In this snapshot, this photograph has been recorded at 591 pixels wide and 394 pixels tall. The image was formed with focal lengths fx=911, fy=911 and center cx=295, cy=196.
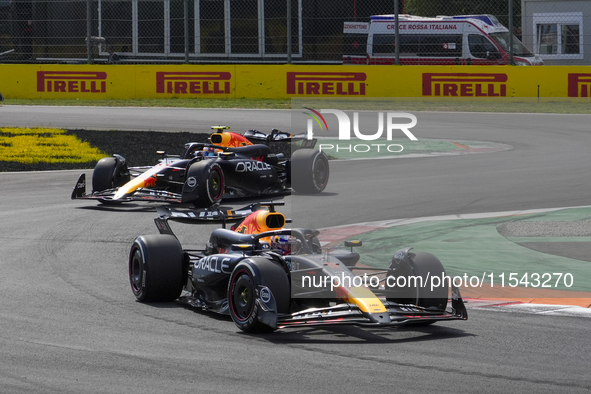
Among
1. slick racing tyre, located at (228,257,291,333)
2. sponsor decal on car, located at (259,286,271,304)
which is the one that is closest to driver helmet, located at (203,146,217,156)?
slick racing tyre, located at (228,257,291,333)

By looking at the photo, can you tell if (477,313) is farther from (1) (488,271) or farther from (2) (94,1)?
(2) (94,1)

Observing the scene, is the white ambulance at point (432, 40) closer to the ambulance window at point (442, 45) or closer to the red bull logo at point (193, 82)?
the ambulance window at point (442, 45)

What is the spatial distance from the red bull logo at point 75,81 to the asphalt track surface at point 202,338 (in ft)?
45.7

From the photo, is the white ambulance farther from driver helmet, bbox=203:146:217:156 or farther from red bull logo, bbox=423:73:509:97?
driver helmet, bbox=203:146:217:156

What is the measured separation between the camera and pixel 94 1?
26.9 m

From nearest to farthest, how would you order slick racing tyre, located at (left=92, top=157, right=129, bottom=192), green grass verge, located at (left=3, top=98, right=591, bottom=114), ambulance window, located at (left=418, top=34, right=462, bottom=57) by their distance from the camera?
slick racing tyre, located at (left=92, top=157, right=129, bottom=192), green grass verge, located at (left=3, top=98, right=591, bottom=114), ambulance window, located at (left=418, top=34, right=462, bottom=57)

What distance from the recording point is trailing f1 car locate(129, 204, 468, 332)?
20.3 ft

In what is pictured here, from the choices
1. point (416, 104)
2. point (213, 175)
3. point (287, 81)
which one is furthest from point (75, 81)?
point (213, 175)

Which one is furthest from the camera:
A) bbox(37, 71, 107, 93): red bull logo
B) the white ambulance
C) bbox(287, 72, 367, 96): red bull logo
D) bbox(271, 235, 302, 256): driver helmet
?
bbox(37, 71, 107, 93): red bull logo

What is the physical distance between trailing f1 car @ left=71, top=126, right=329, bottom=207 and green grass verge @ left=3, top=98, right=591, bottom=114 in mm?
10055

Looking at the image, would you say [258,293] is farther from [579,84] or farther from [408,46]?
[408,46]

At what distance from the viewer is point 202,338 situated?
20.5ft

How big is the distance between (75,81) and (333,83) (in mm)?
7587

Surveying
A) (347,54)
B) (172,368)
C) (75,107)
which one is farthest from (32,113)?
(172,368)
